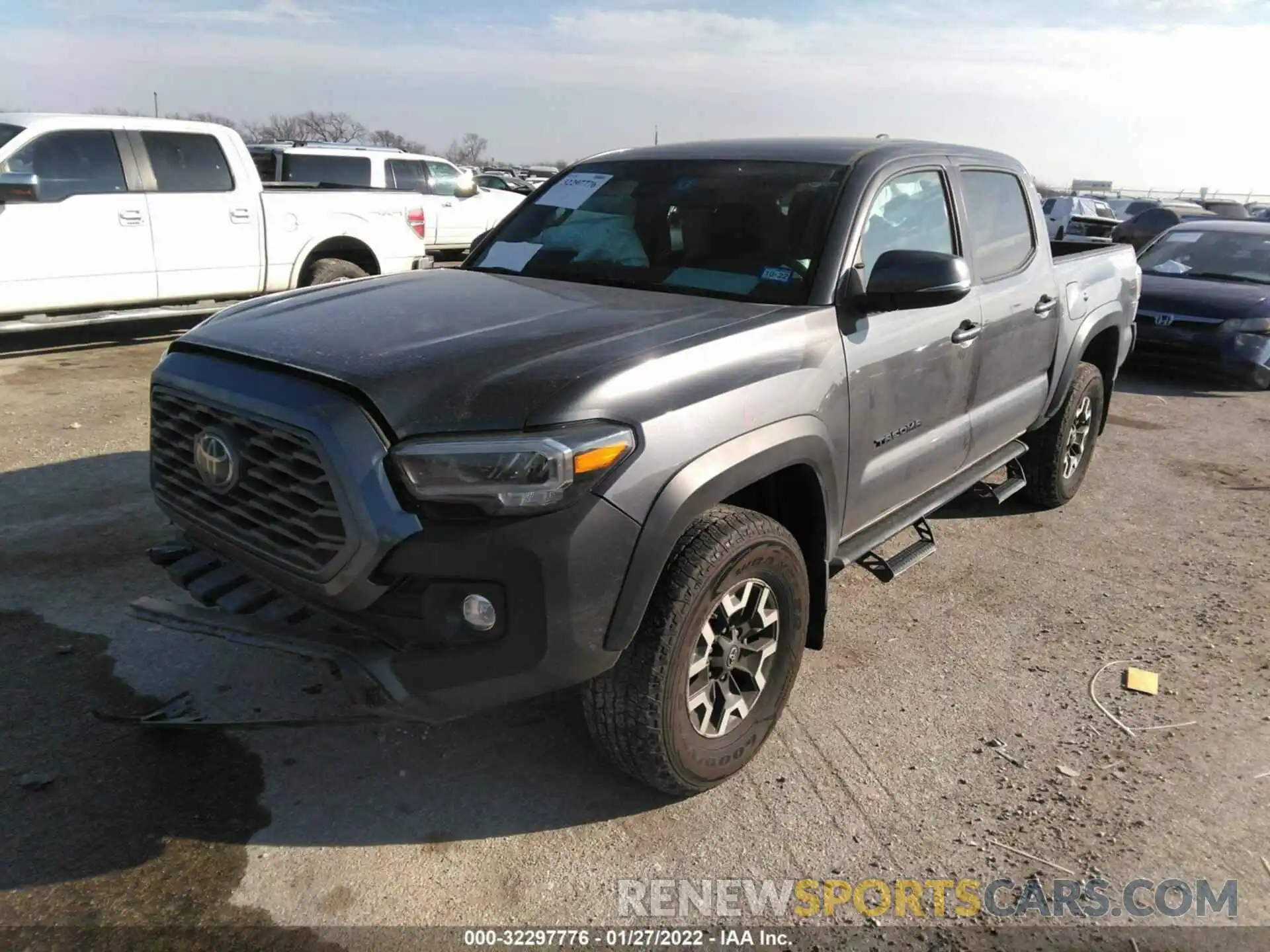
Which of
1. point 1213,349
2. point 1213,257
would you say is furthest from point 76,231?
point 1213,257

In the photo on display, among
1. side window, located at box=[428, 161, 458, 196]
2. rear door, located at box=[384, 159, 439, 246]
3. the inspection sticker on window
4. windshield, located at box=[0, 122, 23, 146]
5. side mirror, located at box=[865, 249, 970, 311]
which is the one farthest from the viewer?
side window, located at box=[428, 161, 458, 196]

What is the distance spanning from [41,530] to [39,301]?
3.84m

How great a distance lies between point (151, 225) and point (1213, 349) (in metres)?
9.64

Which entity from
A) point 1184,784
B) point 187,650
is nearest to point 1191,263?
point 1184,784

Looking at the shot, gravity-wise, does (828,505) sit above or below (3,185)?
below

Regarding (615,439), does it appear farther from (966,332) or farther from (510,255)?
(966,332)

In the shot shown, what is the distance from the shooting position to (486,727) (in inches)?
130

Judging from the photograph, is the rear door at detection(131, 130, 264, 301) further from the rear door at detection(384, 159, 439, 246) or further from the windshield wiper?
the windshield wiper

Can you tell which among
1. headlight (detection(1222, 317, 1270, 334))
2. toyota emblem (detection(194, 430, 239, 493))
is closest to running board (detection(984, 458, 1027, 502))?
toyota emblem (detection(194, 430, 239, 493))

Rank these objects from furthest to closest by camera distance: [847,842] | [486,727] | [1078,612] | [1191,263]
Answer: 1. [1191,263]
2. [1078,612]
3. [486,727]
4. [847,842]

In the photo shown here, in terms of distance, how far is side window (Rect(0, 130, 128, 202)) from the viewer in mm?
7535

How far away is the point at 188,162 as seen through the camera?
27.5 feet

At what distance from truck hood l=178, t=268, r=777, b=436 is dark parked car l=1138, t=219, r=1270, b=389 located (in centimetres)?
777

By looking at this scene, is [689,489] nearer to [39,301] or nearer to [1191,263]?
[39,301]
